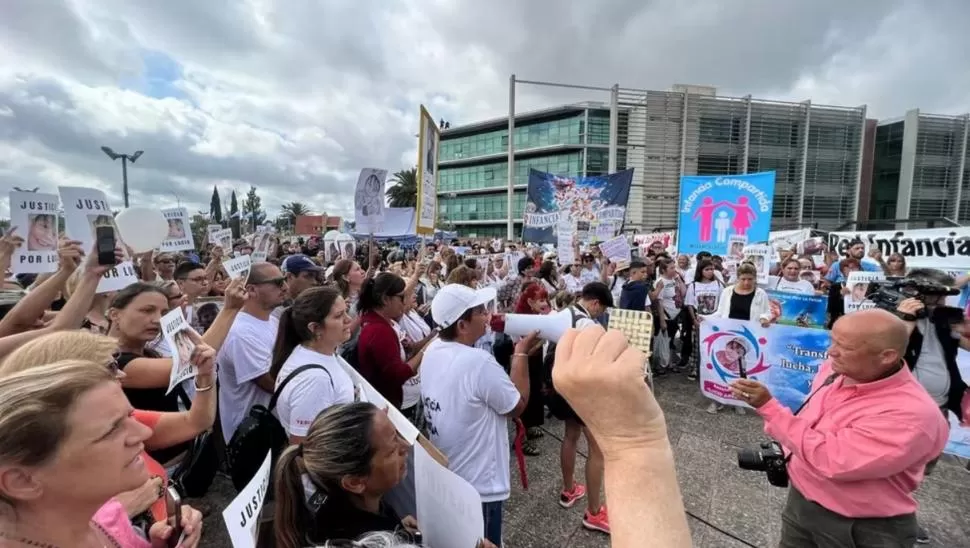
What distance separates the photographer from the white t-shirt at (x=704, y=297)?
6.74 metres

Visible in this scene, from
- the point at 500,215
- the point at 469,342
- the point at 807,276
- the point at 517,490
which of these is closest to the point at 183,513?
the point at 469,342

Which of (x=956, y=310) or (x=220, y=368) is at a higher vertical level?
(x=956, y=310)

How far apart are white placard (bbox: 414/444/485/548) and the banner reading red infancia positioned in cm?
832

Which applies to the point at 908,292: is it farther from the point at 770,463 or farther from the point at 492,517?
the point at 492,517

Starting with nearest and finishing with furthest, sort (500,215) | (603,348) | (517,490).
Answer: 1. (603,348)
2. (517,490)
3. (500,215)

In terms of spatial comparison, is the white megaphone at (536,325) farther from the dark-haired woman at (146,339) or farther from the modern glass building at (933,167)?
the modern glass building at (933,167)

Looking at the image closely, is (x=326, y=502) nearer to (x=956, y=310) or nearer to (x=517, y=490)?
(x=517, y=490)

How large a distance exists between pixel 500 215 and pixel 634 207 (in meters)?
20.0

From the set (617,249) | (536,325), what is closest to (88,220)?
(536,325)

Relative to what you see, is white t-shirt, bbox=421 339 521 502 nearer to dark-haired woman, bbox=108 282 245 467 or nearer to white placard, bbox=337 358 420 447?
white placard, bbox=337 358 420 447

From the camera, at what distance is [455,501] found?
4.45 ft

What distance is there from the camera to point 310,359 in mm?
2199

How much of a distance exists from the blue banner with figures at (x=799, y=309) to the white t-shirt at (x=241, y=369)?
5.04 metres

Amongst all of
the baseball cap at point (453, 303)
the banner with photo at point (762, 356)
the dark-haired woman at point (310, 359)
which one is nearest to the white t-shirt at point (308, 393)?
the dark-haired woman at point (310, 359)
